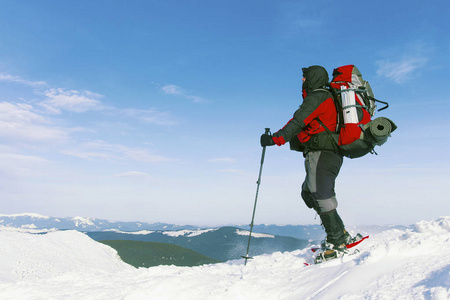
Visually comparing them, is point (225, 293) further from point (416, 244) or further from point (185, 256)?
point (185, 256)

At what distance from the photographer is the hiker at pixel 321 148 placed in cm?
532

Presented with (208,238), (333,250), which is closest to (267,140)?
(333,250)

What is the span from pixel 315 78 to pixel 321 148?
130 centimetres

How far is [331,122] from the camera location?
5.43m

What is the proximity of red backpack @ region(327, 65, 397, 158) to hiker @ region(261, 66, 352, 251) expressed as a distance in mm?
157

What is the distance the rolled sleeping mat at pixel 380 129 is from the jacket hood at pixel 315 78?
45.3 inches

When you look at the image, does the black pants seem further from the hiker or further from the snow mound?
the snow mound

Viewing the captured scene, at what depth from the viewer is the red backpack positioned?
501 centimetres

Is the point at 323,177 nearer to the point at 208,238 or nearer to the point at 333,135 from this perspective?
the point at 333,135

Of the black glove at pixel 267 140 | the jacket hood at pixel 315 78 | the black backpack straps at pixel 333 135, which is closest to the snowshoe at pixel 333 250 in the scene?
the black backpack straps at pixel 333 135

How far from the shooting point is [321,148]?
5.45m

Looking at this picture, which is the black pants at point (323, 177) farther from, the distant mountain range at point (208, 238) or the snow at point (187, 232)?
the snow at point (187, 232)

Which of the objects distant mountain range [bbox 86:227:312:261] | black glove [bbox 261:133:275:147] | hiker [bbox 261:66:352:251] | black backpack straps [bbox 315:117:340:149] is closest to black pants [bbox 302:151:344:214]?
hiker [bbox 261:66:352:251]

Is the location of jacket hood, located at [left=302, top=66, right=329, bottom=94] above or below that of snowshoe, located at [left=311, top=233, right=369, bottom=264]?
above
